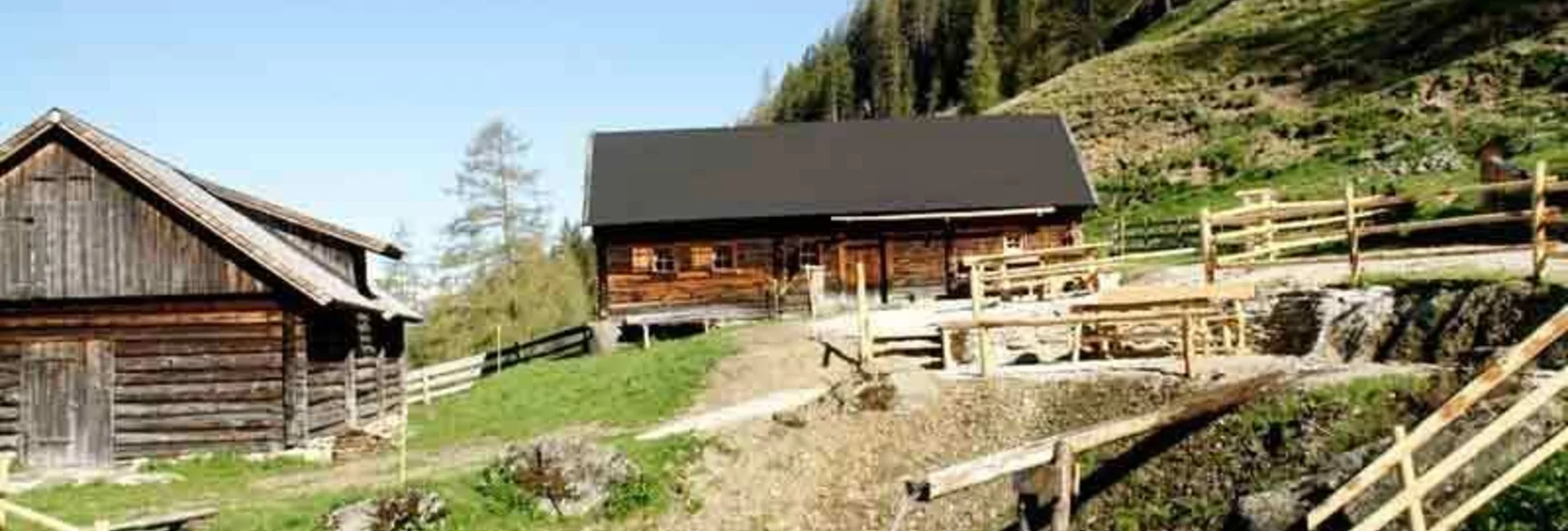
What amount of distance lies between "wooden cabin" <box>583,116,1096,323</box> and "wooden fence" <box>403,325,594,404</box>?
1576mm

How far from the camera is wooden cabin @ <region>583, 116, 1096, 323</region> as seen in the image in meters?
36.8

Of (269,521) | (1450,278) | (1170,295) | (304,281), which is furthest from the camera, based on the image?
(304,281)

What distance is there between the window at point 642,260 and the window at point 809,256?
4135mm

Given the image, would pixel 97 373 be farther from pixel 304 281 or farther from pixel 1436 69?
pixel 1436 69

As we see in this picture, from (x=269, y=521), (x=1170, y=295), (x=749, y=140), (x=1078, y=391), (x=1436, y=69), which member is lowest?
(x=269, y=521)

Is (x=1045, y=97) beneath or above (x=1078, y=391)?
above

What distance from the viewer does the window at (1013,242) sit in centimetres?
3734

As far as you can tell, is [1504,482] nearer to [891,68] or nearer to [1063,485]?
[1063,485]

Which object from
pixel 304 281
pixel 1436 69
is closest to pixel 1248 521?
pixel 304 281

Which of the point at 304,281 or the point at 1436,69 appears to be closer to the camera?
the point at 304,281

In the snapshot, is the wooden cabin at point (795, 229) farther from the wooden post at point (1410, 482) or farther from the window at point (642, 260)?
the wooden post at point (1410, 482)

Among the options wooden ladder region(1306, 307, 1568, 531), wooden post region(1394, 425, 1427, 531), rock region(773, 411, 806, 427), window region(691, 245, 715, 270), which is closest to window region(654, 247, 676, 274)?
window region(691, 245, 715, 270)

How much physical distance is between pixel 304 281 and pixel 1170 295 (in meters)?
13.7

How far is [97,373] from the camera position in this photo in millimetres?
22266
